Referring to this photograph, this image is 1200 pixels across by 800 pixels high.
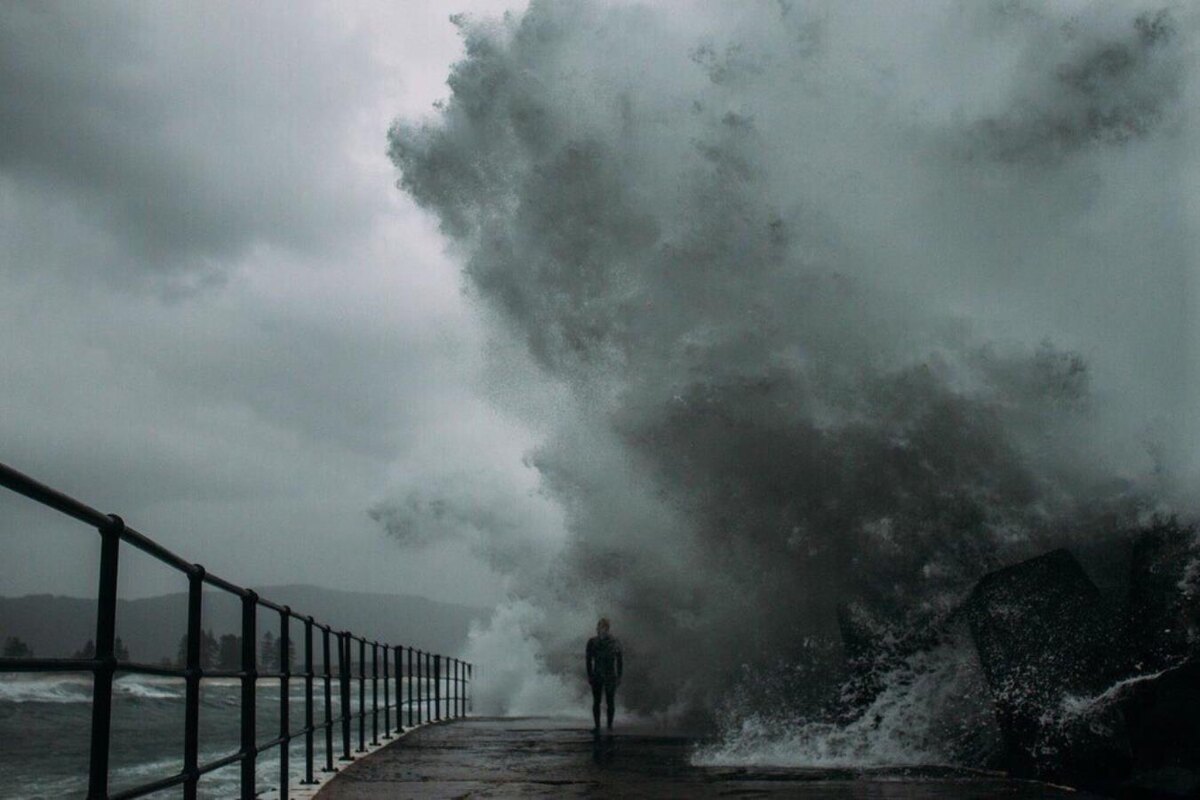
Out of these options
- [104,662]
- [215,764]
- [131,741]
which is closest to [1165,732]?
[215,764]

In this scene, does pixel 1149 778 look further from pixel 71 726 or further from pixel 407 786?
pixel 71 726

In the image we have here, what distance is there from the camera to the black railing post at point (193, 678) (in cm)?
441

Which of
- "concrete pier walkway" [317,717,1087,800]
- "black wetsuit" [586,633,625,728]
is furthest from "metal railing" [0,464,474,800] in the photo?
"black wetsuit" [586,633,625,728]

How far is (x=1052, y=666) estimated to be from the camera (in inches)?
376

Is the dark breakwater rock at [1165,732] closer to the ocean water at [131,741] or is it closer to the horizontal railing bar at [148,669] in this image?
the ocean water at [131,741]

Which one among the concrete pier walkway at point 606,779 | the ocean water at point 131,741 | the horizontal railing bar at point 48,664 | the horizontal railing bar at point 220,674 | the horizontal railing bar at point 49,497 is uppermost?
the horizontal railing bar at point 49,497

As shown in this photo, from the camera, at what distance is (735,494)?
59.5 ft

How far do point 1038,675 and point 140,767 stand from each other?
915 inches

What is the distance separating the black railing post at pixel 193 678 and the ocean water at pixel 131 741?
1.91 feet

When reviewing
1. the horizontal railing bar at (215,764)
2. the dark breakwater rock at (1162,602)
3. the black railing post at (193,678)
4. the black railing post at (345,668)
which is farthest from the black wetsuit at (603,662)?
the black railing post at (193,678)

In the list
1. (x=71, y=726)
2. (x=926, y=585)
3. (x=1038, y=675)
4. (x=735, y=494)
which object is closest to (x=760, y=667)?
(x=735, y=494)

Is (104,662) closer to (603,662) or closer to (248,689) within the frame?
(248,689)

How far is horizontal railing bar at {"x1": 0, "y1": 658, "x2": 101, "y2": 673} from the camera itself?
8.80ft

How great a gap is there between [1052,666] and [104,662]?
8.15 meters
